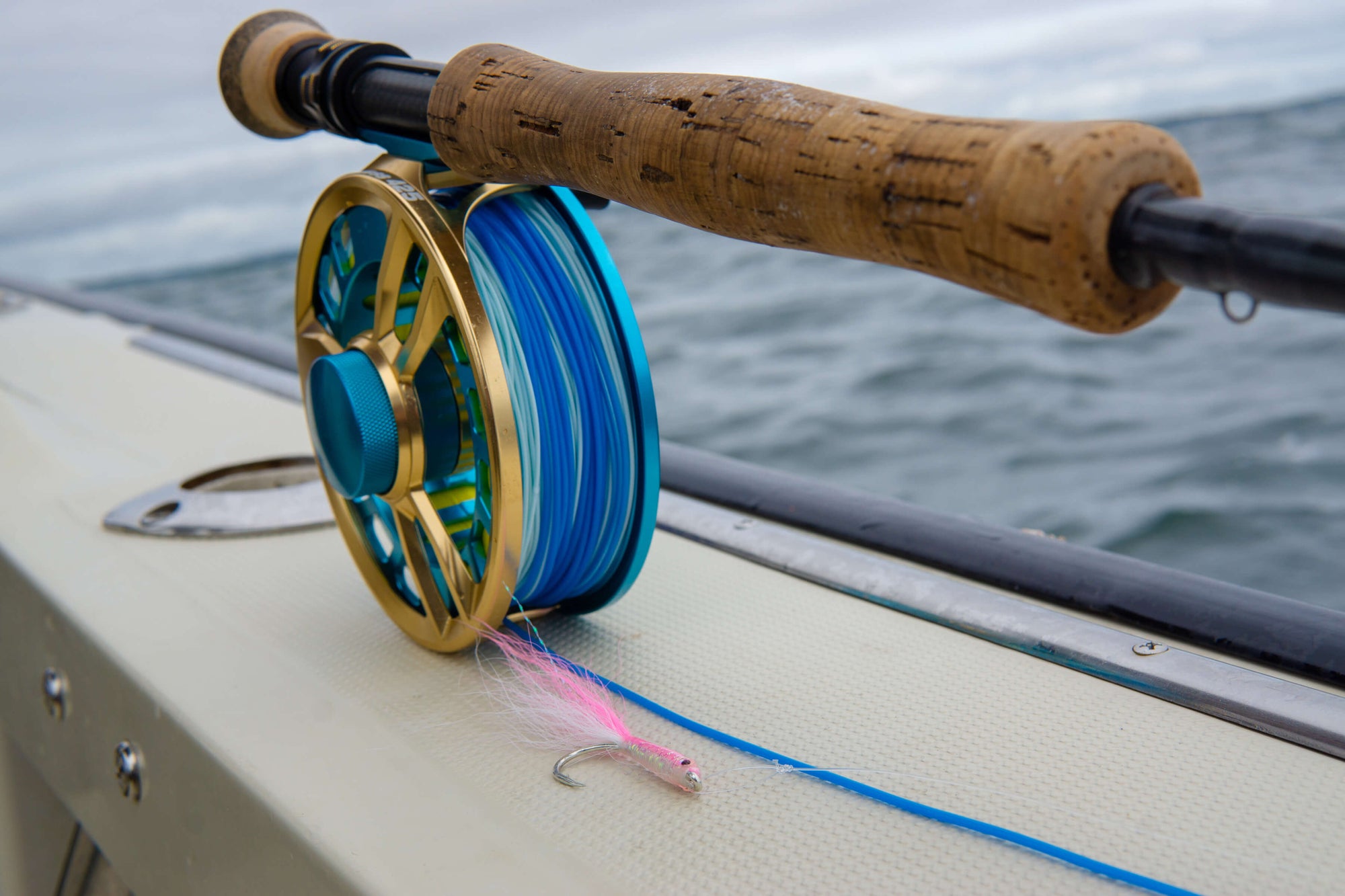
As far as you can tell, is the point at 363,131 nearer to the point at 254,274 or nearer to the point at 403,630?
the point at 403,630

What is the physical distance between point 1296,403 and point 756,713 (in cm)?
300

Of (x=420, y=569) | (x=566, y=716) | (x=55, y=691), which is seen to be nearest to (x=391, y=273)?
(x=420, y=569)

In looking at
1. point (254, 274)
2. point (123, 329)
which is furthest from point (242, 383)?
point (254, 274)

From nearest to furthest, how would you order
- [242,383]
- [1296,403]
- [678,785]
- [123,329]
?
[678,785] < [242,383] < [123,329] < [1296,403]

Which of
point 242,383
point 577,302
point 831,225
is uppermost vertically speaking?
point 831,225

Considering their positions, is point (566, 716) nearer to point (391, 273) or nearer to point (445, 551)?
point (445, 551)

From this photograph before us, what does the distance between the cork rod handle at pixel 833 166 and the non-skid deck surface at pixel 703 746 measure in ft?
1.34

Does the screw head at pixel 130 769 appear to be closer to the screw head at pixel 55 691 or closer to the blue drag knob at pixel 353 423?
the screw head at pixel 55 691

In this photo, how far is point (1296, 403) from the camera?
3.36m

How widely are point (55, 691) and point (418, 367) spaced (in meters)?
0.64

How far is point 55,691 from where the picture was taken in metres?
1.29

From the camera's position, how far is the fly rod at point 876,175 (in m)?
0.53

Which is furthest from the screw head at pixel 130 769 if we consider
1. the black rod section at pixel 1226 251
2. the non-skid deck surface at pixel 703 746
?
the black rod section at pixel 1226 251

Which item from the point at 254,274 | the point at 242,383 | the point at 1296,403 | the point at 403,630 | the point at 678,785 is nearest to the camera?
the point at 678,785
